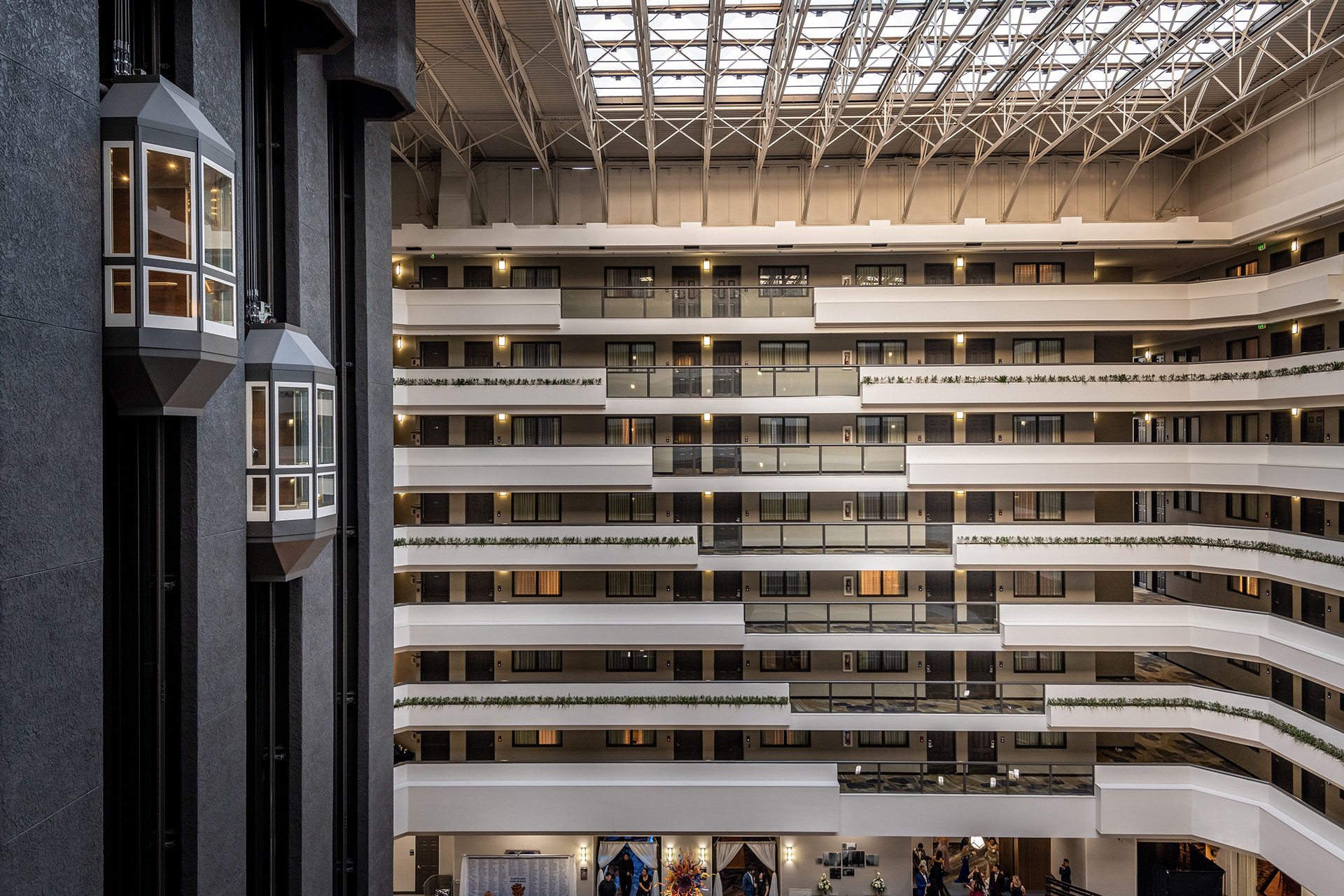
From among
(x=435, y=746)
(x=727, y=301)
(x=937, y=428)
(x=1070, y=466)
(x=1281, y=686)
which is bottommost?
(x=435, y=746)

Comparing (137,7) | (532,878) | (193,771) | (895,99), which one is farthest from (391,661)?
(895,99)

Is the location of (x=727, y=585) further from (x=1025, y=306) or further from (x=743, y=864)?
(x=1025, y=306)

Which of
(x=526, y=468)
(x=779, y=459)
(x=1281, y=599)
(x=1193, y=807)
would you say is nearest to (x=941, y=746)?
(x=1193, y=807)

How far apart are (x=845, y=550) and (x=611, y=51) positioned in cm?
1361

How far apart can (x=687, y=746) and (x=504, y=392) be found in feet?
37.4

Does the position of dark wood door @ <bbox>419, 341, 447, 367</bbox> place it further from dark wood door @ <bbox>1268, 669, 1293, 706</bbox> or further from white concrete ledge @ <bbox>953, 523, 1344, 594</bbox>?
dark wood door @ <bbox>1268, 669, 1293, 706</bbox>

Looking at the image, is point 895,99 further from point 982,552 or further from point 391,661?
point 391,661

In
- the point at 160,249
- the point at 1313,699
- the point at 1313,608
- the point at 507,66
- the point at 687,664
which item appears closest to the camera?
the point at 160,249

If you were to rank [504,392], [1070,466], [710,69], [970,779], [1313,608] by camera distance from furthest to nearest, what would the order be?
[504,392], [1070,466], [970,779], [1313,608], [710,69]

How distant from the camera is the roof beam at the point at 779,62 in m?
13.2

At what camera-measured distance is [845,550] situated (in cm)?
2014

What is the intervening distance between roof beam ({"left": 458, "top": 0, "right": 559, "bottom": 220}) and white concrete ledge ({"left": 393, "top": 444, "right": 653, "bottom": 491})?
285 inches

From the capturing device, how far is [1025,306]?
66.1 feet

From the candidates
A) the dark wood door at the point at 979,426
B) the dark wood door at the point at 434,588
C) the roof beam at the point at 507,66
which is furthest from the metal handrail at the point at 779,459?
the roof beam at the point at 507,66
